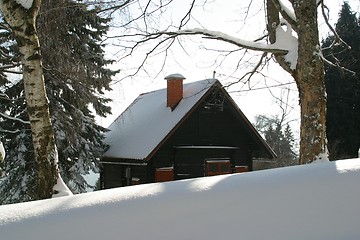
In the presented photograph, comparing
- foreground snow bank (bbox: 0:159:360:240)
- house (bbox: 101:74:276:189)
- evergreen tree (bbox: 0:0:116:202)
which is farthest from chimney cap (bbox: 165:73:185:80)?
foreground snow bank (bbox: 0:159:360:240)

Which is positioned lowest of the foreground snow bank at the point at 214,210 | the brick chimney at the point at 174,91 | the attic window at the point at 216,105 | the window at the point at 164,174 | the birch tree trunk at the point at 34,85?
the window at the point at 164,174

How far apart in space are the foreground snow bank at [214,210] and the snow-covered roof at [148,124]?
9.39 m

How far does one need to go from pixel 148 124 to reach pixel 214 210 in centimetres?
1342

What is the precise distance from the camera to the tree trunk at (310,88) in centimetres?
523

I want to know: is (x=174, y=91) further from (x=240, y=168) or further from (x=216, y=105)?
(x=240, y=168)

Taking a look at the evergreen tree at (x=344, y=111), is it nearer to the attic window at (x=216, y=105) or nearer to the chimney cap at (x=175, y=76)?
the attic window at (x=216, y=105)

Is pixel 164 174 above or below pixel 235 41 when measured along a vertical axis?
below

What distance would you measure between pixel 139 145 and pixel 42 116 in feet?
33.7

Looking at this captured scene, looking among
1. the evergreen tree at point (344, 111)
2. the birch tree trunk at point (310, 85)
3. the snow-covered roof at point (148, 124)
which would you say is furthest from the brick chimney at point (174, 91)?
the birch tree trunk at point (310, 85)

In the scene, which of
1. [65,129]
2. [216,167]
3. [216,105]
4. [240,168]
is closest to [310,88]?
[65,129]

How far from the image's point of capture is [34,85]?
4.57 m

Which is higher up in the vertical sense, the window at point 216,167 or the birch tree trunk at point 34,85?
the birch tree trunk at point 34,85

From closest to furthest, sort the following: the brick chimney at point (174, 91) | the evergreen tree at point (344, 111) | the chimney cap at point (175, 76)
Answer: the chimney cap at point (175, 76) < the brick chimney at point (174, 91) < the evergreen tree at point (344, 111)

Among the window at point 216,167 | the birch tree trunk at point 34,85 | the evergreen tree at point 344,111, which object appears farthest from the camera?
the evergreen tree at point 344,111
